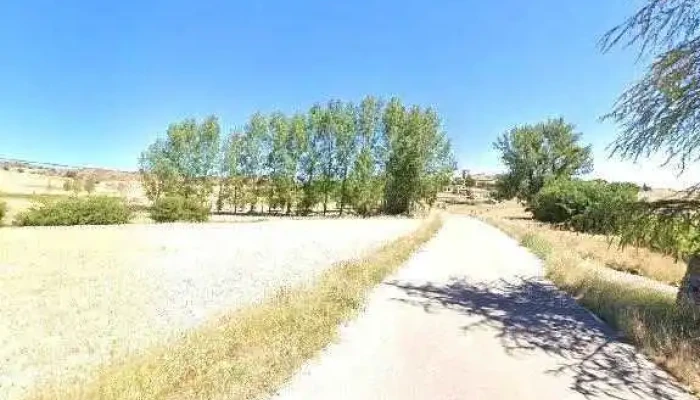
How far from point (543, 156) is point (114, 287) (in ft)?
254

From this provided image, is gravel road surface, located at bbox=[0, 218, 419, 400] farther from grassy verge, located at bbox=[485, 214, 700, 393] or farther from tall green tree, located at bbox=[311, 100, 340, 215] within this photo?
tall green tree, located at bbox=[311, 100, 340, 215]

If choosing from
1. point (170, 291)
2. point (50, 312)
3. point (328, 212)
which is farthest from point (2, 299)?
point (328, 212)

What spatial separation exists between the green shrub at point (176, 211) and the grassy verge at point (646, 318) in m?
36.8

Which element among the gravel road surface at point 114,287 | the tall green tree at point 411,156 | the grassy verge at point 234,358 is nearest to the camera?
the grassy verge at point 234,358

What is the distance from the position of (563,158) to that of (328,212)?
41.1 meters

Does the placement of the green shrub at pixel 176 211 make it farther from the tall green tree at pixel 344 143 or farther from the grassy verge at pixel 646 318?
the grassy verge at pixel 646 318

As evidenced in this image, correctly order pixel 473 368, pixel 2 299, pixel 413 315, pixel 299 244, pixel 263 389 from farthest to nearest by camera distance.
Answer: pixel 299 244
pixel 2 299
pixel 413 315
pixel 473 368
pixel 263 389

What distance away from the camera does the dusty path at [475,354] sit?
5.53m

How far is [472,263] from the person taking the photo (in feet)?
56.1

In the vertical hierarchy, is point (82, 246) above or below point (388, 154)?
below

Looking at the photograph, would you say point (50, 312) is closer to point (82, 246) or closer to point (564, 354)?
point (564, 354)

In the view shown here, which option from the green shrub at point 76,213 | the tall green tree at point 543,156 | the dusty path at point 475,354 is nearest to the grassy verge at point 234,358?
the dusty path at point 475,354

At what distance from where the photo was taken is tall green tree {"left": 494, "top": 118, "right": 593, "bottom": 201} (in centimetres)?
7900

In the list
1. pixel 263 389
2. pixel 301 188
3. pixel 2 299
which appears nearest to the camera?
pixel 263 389
